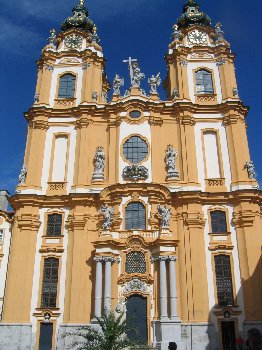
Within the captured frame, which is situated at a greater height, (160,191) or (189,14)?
(189,14)

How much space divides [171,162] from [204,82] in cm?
749

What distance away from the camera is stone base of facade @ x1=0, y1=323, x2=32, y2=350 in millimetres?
22359

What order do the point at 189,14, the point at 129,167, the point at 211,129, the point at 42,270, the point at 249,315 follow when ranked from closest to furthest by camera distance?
the point at 249,315 < the point at 42,270 < the point at 129,167 < the point at 211,129 < the point at 189,14

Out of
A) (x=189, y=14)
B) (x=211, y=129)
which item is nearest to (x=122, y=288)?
(x=211, y=129)

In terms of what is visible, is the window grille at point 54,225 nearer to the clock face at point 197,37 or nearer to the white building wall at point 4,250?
the white building wall at point 4,250

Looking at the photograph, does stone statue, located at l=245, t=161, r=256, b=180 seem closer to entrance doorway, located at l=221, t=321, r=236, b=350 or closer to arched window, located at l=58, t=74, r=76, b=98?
entrance doorway, located at l=221, t=321, r=236, b=350

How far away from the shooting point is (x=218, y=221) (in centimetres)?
2536

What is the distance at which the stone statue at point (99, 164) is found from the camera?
87.7ft

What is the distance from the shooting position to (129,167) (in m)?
26.6

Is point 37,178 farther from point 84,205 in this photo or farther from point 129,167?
point 129,167

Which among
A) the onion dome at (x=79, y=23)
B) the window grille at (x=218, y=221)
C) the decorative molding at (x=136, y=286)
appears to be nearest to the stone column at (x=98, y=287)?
the decorative molding at (x=136, y=286)

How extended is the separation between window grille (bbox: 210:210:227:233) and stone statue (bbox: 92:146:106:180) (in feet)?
23.8

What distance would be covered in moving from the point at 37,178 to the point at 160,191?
7.85 m

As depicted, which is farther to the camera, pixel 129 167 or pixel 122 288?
pixel 129 167
